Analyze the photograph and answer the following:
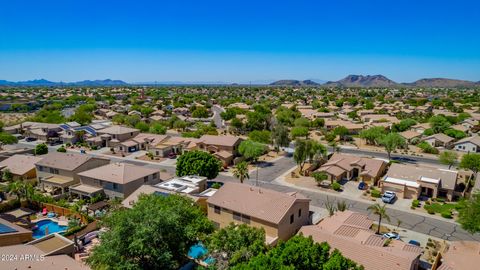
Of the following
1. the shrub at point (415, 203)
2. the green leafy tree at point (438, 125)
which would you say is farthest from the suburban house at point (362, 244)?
the green leafy tree at point (438, 125)

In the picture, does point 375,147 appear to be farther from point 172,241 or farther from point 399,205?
point 172,241

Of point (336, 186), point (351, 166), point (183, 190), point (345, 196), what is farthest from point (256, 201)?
point (351, 166)

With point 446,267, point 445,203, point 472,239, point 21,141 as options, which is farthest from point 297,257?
point 21,141

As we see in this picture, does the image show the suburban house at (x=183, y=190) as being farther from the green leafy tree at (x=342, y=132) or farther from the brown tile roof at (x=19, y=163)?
the green leafy tree at (x=342, y=132)

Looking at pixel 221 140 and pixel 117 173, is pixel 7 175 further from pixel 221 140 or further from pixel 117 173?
pixel 221 140

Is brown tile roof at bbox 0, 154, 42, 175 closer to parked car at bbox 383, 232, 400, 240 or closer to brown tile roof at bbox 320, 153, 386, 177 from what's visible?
brown tile roof at bbox 320, 153, 386, 177

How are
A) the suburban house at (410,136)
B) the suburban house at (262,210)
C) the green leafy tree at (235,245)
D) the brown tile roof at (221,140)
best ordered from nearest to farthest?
the green leafy tree at (235,245) < the suburban house at (262,210) < the brown tile roof at (221,140) < the suburban house at (410,136)
